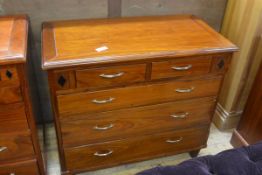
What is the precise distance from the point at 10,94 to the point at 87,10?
0.72 metres

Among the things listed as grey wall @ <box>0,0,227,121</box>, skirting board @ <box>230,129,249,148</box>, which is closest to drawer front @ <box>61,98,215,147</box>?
skirting board @ <box>230,129,249,148</box>

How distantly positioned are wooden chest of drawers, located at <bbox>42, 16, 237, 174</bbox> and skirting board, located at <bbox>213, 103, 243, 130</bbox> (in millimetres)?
408

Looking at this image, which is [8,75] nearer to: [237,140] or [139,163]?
[139,163]

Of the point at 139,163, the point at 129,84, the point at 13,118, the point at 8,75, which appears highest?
the point at 8,75

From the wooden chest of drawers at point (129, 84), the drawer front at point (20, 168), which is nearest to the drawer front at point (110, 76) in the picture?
the wooden chest of drawers at point (129, 84)

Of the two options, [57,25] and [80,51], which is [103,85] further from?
[57,25]

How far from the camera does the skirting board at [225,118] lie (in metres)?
2.00

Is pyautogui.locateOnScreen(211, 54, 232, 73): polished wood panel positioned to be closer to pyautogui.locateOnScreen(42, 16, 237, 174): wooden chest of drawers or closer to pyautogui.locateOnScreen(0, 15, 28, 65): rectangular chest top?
pyautogui.locateOnScreen(42, 16, 237, 174): wooden chest of drawers

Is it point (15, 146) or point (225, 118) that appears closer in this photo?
point (15, 146)

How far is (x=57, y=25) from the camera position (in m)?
1.46

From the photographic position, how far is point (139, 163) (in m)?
1.77

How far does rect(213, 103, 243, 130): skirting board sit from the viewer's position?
200 cm

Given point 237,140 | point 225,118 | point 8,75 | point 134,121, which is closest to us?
point 8,75

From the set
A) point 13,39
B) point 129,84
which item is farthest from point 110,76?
point 13,39
